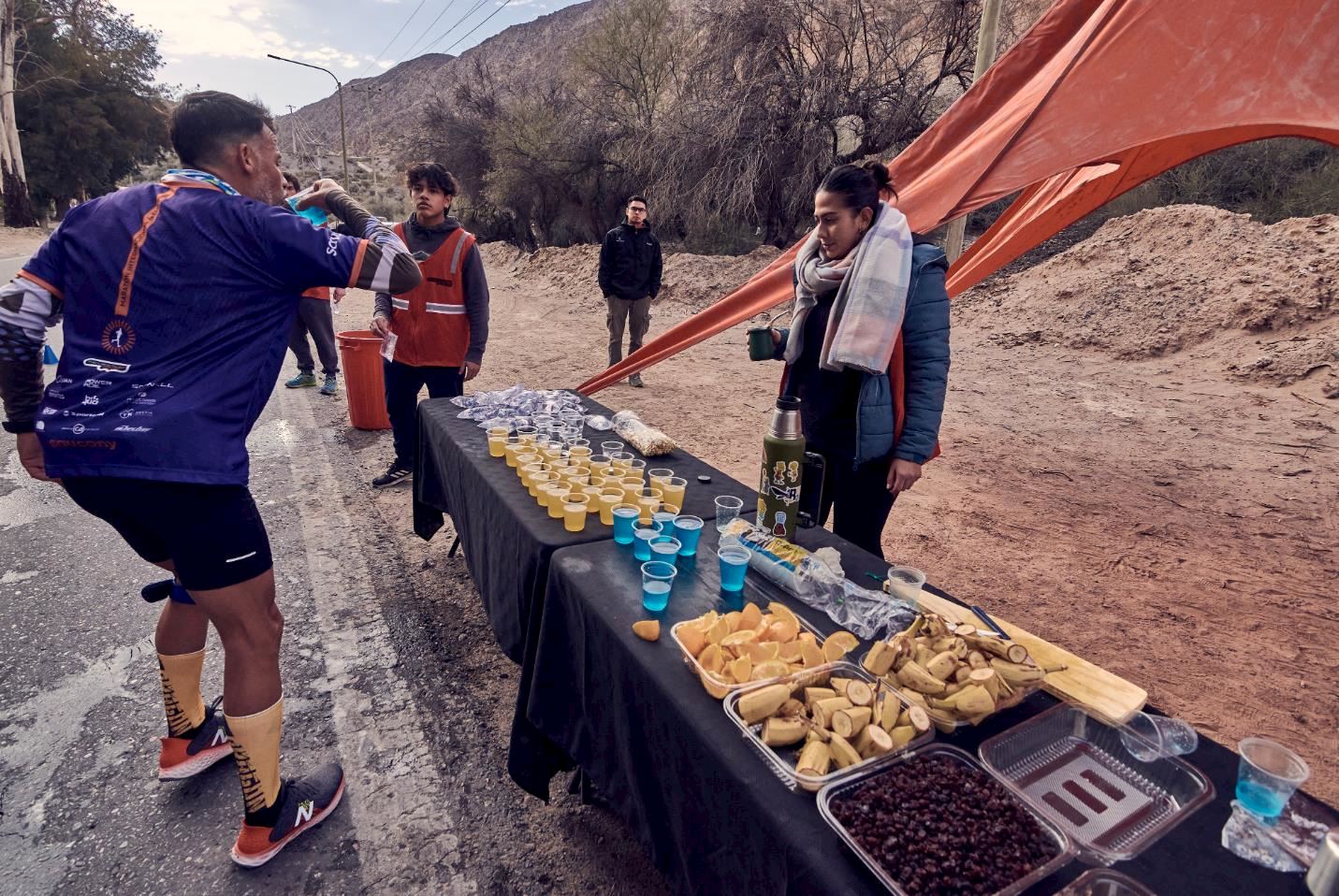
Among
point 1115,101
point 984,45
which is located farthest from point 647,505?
point 984,45

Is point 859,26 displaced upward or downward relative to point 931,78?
upward

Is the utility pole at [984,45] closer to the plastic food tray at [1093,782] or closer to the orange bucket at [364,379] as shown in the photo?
the orange bucket at [364,379]

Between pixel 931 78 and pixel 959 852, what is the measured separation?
16675 mm

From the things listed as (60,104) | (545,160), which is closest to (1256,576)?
(545,160)

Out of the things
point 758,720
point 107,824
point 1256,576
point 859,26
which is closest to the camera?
point 758,720

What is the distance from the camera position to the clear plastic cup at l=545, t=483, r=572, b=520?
2.35 meters

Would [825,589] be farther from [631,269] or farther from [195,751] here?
[631,269]

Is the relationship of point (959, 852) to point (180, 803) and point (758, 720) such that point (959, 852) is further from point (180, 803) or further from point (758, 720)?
point (180, 803)

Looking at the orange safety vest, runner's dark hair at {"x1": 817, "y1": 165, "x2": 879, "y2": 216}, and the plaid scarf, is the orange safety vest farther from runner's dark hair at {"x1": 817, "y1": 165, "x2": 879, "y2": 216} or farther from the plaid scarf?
the plaid scarf

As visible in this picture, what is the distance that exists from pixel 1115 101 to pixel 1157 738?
115 inches

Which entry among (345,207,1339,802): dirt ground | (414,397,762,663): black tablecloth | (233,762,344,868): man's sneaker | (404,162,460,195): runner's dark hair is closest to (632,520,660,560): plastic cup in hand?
(414,397,762,663): black tablecloth

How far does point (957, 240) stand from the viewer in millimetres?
8086

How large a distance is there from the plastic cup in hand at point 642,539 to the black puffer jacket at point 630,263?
6.56 meters

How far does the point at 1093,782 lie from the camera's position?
1.29 m
